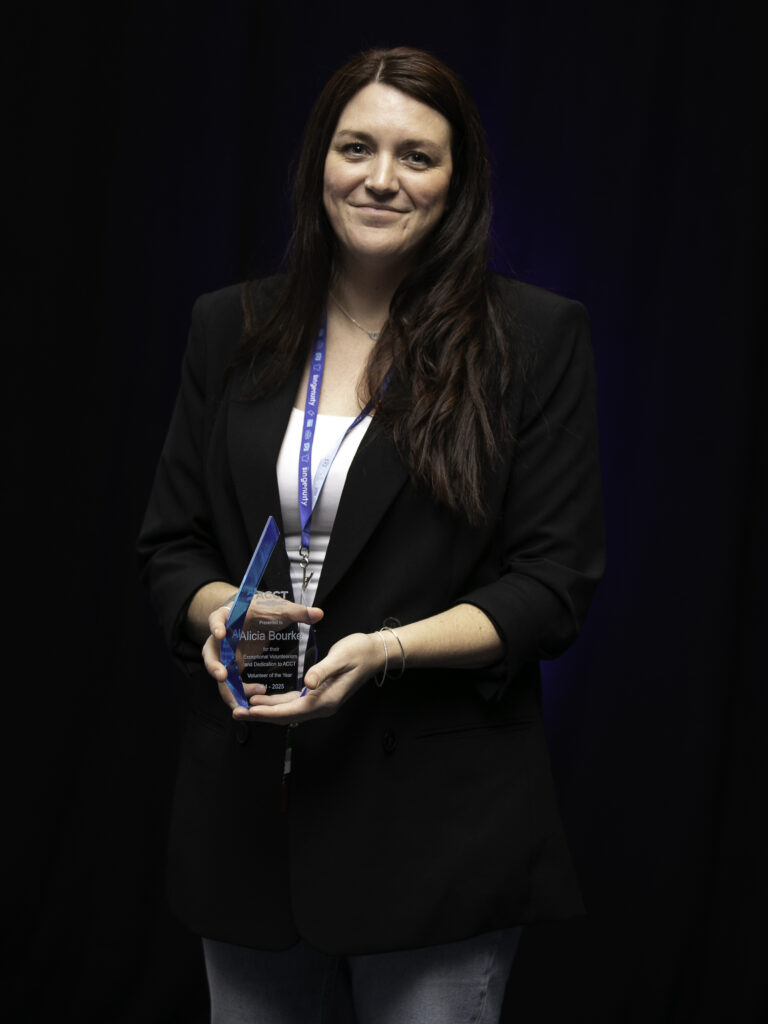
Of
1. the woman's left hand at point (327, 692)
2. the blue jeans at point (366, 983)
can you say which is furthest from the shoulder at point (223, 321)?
the blue jeans at point (366, 983)

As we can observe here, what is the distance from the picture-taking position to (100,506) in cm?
306

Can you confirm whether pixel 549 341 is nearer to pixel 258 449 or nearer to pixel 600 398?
pixel 258 449

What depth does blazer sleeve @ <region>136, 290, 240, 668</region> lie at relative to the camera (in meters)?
1.82

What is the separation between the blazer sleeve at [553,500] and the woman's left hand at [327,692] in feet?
0.65

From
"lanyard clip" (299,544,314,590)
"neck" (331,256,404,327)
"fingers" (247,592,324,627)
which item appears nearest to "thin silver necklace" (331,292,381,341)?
"neck" (331,256,404,327)

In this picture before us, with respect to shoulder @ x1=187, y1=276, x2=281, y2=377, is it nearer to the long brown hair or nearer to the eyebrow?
the long brown hair

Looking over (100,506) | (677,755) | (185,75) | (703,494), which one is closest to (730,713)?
(677,755)

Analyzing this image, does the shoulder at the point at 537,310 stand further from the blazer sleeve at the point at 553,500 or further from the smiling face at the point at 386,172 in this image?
the smiling face at the point at 386,172

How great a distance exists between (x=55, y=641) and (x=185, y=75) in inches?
53.8

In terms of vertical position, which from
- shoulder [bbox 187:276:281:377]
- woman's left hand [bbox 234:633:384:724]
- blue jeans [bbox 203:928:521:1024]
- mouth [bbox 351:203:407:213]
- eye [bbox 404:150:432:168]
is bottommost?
blue jeans [bbox 203:928:521:1024]

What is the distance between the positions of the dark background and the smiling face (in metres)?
1.29

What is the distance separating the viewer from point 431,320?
1.73 metres

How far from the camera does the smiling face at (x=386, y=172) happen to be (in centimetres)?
170

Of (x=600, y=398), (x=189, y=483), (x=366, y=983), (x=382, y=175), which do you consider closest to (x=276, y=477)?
(x=189, y=483)
